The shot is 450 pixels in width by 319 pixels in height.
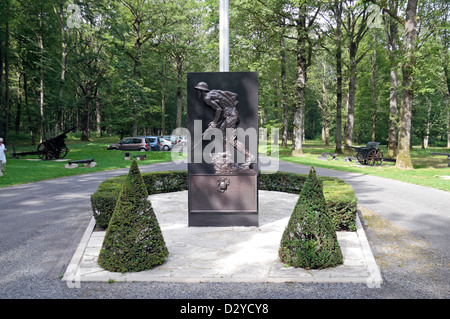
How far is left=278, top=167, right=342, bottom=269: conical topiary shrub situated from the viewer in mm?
5016

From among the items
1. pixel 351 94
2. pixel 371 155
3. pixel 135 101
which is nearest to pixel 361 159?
pixel 371 155

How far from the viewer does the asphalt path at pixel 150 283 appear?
4.34m

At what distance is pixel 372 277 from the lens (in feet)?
15.5

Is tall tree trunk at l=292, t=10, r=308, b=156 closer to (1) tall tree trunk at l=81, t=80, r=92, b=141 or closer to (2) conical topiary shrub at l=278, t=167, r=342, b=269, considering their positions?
(2) conical topiary shrub at l=278, t=167, r=342, b=269

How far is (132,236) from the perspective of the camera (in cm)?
485

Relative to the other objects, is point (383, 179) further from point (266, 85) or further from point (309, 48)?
point (266, 85)

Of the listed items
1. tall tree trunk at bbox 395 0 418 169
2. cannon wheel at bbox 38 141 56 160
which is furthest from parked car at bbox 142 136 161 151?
tall tree trunk at bbox 395 0 418 169

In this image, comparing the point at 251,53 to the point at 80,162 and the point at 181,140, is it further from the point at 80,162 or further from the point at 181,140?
the point at 80,162

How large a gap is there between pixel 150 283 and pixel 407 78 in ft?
61.7

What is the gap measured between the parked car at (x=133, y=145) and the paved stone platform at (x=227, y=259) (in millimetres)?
26377

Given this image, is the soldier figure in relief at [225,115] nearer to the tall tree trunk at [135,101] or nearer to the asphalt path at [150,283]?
the asphalt path at [150,283]
